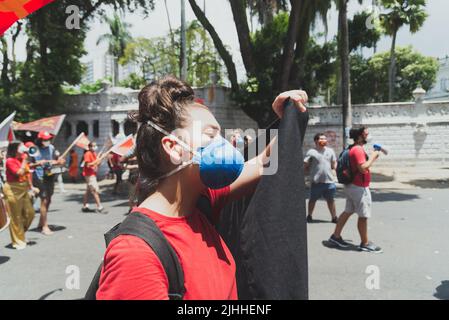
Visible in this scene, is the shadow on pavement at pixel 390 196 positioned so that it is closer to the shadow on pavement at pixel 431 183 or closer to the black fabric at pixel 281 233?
the shadow on pavement at pixel 431 183

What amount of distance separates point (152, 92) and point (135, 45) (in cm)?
3004

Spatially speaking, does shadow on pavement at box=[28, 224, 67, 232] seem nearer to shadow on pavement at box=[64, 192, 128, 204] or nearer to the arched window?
the arched window

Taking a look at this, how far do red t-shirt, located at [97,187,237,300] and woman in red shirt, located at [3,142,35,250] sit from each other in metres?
5.73

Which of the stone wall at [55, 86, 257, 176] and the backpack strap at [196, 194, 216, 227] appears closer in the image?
the backpack strap at [196, 194, 216, 227]

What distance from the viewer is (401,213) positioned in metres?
8.63

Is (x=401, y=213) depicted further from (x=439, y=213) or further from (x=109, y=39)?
(x=109, y=39)

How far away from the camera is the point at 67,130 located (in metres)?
21.5

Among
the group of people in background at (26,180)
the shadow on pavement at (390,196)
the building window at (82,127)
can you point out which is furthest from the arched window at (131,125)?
the building window at (82,127)

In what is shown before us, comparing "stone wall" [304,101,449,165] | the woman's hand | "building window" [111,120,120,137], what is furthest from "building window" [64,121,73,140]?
the woman's hand

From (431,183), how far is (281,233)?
1416 cm

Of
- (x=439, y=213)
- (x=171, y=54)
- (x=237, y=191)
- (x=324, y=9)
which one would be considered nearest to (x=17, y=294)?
(x=237, y=191)

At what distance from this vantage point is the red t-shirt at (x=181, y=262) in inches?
45.7

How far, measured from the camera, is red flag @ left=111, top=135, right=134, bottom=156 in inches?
290

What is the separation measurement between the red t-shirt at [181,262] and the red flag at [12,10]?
4.22 ft
